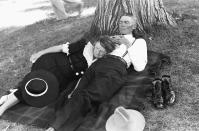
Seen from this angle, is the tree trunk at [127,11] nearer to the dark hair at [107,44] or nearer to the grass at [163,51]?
the grass at [163,51]

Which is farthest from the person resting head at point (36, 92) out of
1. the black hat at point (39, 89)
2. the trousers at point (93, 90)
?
the trousers at point (93, 90)

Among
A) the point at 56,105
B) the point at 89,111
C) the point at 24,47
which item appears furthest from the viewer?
the point at 24,47

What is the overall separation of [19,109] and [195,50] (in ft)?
9.44

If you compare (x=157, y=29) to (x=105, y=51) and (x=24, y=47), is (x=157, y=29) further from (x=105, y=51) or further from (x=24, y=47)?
(x=24, y=47)

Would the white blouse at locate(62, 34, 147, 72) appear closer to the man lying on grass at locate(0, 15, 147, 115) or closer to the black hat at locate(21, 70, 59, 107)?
the man lying on grass at locate(0, 15, 147, 115)

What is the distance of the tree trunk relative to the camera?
5.27 m

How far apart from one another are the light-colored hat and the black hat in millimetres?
799

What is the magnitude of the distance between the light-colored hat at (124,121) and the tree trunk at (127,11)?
2411mm

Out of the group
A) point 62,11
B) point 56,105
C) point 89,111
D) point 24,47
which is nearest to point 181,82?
point 89,111

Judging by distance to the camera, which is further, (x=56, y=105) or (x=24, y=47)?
(x=24, y=47)

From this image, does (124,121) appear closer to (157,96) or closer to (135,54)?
(157,96)

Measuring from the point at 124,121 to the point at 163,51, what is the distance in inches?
86.6

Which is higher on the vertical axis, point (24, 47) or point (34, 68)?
point (34, 68)

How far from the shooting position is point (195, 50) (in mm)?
4914
